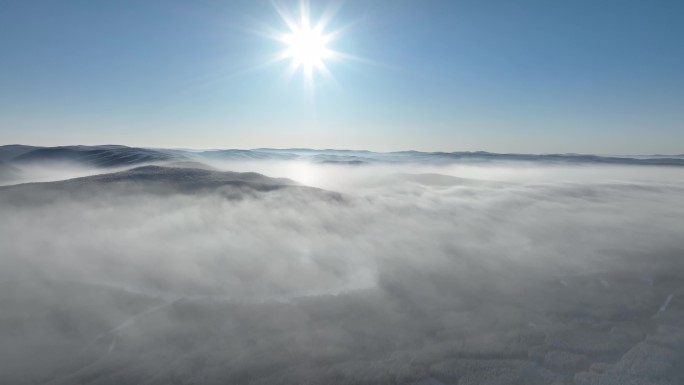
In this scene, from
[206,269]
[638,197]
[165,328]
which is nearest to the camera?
[165,328]

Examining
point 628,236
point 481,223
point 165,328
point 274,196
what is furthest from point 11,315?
point 628,236

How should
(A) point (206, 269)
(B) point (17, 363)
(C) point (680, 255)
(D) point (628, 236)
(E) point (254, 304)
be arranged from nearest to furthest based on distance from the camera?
(B) point (17, 363) → (E) point (254, 304) → (A) point (206, 269) → (C) point (680, 255) → (D) point (628, 236)

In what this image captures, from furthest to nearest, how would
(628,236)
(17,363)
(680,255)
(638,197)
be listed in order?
(638,197), (628,236), (680,255), (17,363)

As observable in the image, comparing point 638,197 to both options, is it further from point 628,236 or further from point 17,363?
point 17,363

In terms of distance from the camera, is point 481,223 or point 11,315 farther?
point 481,223

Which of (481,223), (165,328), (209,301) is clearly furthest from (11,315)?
(481,223)

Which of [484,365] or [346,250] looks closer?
[484,365]

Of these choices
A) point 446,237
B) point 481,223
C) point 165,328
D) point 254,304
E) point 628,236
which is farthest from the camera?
point 481,223

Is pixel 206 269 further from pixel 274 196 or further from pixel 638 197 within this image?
pixel 638 197

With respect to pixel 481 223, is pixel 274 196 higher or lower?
higher
